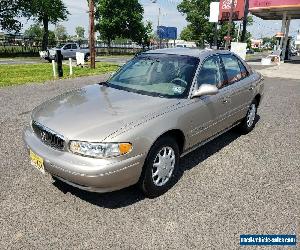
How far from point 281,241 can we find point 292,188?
3.91 ft

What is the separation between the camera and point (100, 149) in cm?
305

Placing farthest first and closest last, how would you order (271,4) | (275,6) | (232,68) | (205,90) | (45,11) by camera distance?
(45,11), (271,4), (275,6), (232,68), (205,90)

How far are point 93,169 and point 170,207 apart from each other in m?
1.09

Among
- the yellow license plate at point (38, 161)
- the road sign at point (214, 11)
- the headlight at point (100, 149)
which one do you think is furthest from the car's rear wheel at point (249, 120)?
the road sign at point (214, 11)

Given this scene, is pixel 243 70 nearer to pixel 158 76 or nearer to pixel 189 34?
pixel 158 76

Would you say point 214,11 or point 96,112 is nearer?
point 96,112

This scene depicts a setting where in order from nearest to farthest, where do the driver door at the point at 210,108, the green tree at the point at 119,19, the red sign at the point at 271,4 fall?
the driver door at the point at 210,108, the red sign at the point at 271,4, the green tree at the point at 119,19

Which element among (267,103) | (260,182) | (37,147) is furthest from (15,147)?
(267,103)

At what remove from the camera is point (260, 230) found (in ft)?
10.4

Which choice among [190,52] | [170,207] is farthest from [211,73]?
[170,207]

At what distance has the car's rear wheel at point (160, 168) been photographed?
3432mm

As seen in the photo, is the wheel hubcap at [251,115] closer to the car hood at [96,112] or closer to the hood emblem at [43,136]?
the car hood at [96,112]

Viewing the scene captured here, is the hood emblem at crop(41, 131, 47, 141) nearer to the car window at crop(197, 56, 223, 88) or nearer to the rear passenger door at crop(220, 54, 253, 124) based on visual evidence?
the car window at crop(197, 56, 223, 88)

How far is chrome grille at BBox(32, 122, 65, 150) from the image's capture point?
3225 mm
